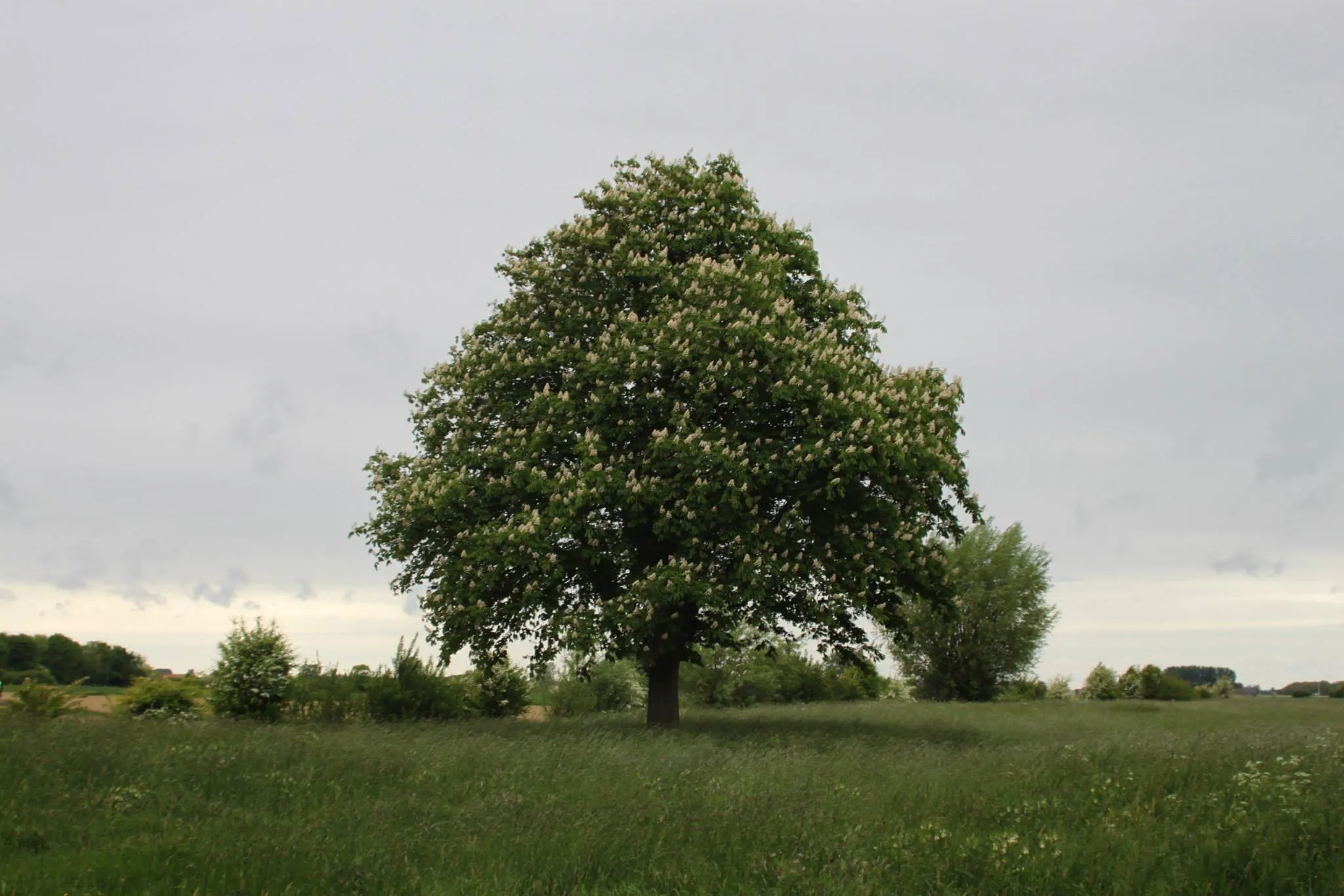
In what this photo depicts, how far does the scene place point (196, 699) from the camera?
26.9 m

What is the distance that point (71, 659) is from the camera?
40844 mm

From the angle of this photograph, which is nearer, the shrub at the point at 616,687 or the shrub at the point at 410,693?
the shrub at the point at 410,693

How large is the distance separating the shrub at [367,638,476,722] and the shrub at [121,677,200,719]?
4.51 meters

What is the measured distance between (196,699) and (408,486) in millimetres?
8372

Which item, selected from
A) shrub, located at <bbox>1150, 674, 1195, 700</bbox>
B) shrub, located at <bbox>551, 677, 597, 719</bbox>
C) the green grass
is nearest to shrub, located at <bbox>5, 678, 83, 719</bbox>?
the green grass

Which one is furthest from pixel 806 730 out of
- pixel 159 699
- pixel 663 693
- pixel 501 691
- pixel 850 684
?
pixel 850 684

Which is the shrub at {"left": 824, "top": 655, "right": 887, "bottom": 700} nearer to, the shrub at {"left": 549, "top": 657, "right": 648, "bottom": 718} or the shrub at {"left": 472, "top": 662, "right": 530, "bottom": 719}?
the shrub at {"left": 549, "top": 657, "right": 648, "bottom": 718}

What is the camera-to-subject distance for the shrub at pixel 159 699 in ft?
84.6

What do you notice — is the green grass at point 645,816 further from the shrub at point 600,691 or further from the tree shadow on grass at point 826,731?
the shrub at point 600,691

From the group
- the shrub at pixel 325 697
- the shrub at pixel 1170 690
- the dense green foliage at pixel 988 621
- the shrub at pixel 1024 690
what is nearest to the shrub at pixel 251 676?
the shrub at pixel 325 697

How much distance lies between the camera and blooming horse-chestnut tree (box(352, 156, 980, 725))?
74.9 ft

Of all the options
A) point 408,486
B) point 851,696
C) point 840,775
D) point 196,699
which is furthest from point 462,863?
point 851,696

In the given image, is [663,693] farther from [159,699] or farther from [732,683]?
[732,683]

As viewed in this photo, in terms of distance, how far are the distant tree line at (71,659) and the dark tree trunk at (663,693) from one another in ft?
66.0
